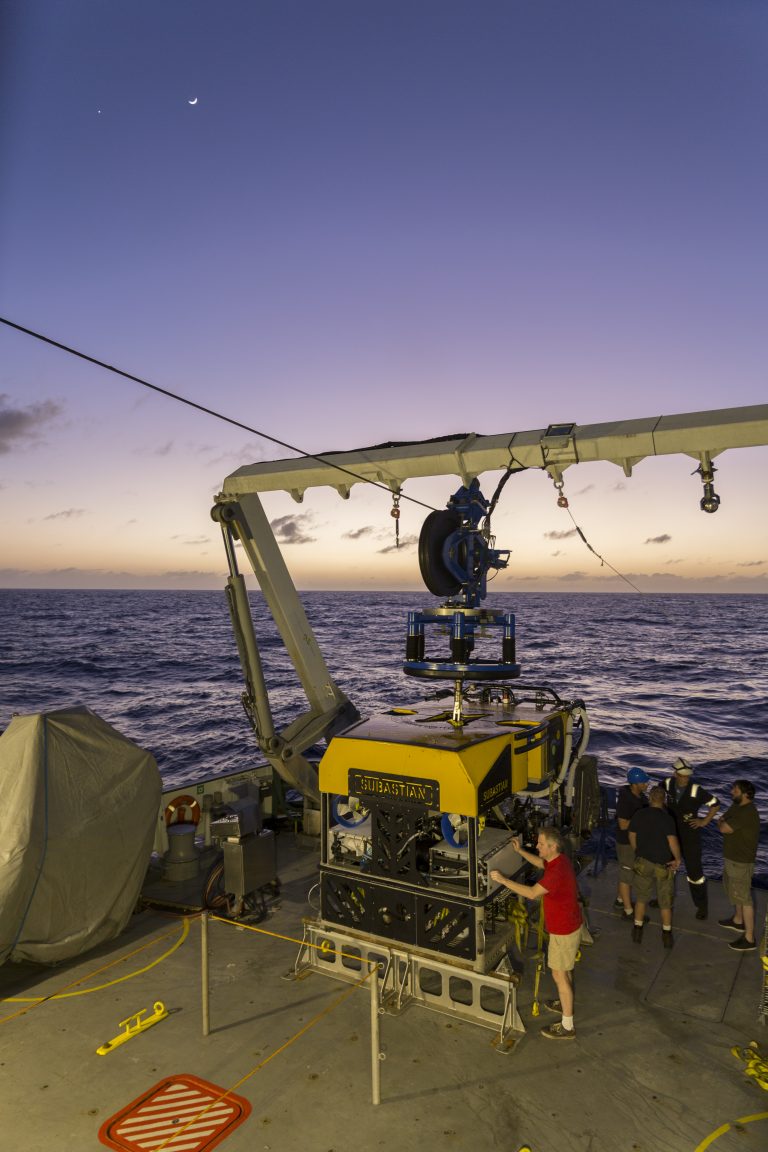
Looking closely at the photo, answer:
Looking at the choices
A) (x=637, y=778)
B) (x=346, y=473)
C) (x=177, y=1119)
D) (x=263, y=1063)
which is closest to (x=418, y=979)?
(x=263, y=1063)

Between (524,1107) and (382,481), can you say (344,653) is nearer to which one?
(382,481)

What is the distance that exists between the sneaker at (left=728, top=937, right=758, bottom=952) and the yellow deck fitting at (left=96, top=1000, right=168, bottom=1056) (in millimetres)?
7035

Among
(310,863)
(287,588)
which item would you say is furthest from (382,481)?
(310,863)

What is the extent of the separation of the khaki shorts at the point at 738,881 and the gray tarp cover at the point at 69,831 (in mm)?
7850

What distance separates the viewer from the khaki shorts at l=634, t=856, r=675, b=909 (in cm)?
913

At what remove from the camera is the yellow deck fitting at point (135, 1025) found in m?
7.13

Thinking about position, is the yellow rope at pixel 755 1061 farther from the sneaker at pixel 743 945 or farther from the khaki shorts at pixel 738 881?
the khaki shorts at pixel 738 881

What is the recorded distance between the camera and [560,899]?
7.17 metres

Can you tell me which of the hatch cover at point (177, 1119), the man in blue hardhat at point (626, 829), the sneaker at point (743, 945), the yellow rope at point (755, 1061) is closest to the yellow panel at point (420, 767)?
the man in blue hardhat at point (626, 829)

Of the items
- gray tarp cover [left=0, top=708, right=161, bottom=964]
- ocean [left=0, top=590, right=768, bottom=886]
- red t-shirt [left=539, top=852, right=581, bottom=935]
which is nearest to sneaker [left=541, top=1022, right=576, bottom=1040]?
red t-shirt [left=539, top=852, right=581, bottom=935]

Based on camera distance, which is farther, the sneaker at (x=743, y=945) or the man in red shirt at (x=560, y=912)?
the sneaker at (x=743, y=945)

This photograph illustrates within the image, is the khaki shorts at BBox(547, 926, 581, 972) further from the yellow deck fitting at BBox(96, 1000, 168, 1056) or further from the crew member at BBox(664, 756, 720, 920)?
the yellow deck fitting at BBox(96, 1000, 168, 1056)

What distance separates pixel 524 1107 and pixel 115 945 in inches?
229

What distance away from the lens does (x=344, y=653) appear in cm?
6812
